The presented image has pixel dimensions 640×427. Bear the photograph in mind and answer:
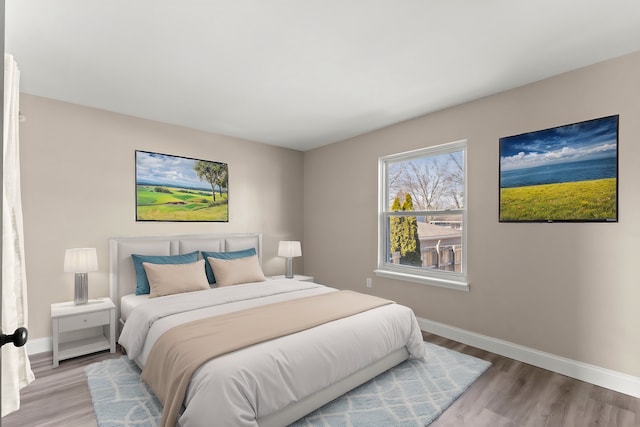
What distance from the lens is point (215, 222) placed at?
4.38m

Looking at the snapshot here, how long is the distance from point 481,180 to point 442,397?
2030mm

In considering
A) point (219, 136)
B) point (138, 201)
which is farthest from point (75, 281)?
point (219, 136)

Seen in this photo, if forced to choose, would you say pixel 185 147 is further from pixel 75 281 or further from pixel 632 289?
pixel 632 289

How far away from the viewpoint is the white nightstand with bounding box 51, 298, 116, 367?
2898mm

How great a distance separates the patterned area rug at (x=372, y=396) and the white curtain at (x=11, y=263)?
0.82m

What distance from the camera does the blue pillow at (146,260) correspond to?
340 cm

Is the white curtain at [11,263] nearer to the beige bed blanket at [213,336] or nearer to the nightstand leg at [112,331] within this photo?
the beige bed blanket at [213,336]

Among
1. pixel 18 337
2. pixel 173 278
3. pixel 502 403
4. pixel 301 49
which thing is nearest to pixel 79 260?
pixel 173 278

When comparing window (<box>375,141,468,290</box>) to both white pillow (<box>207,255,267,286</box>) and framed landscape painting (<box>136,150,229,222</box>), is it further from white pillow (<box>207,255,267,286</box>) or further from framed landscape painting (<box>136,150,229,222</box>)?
framed landscape painting (<box>136,150,229,222</box>)

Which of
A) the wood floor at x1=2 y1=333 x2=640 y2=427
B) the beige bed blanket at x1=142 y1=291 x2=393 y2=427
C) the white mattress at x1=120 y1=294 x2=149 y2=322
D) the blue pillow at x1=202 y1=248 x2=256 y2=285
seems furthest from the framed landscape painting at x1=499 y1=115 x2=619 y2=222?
the white mattress at x1=120 y1=294 x2=149 y2=322

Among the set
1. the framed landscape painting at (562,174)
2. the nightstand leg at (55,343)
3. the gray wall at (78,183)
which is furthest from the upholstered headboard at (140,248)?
the framed landscape painting at (562,174)

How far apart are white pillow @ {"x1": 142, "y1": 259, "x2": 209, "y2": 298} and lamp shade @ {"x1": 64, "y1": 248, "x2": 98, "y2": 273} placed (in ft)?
1.48

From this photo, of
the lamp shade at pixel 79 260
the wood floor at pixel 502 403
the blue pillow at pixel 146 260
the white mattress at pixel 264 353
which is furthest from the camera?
the blue pillow at pixel 146 260

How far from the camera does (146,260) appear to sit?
349 centimetres
